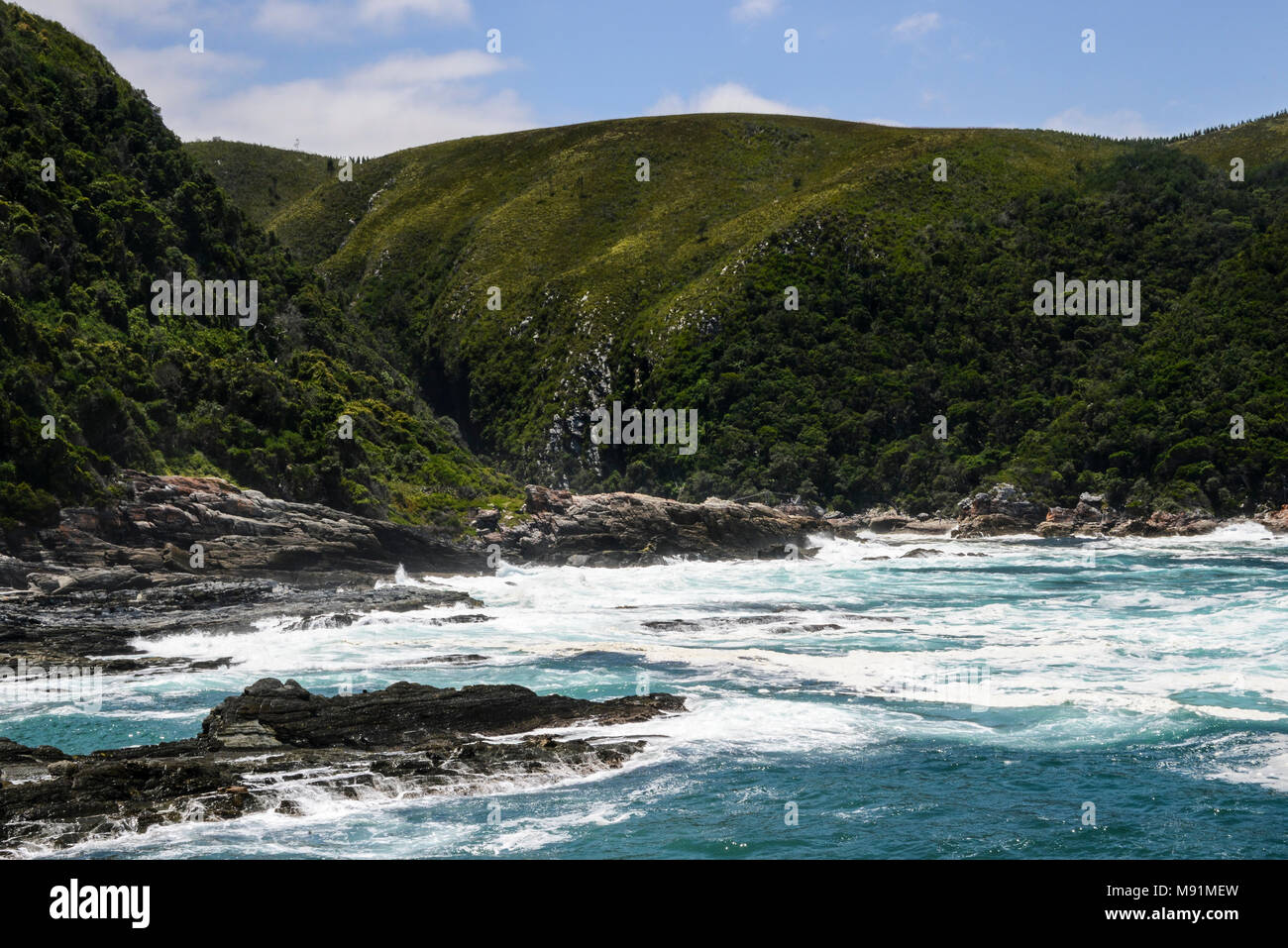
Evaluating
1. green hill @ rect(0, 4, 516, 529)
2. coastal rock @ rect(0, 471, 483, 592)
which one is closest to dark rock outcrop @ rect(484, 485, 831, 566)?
green hill @ rect(0, 4, 516, 529)

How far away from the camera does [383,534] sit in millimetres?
54031

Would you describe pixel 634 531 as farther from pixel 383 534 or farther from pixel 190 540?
pixel 190 540

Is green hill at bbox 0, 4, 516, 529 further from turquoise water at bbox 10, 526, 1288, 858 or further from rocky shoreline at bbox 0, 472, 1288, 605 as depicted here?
turquoise water at bbox 10, 526, 1288, 858

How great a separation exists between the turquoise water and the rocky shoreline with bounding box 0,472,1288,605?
5.10 m

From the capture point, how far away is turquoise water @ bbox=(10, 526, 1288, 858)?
17781 mm

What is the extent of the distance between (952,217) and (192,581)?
97814 mm

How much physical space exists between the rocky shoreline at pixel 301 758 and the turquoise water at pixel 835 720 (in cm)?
56

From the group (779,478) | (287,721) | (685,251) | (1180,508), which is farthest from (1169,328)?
(287,721)

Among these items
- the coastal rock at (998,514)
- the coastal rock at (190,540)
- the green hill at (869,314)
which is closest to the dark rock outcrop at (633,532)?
the coastal rock at (998,514)

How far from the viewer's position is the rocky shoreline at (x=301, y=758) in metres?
17.6

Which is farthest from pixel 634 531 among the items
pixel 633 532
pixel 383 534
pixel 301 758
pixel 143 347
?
pixel 301 758

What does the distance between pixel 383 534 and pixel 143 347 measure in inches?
725

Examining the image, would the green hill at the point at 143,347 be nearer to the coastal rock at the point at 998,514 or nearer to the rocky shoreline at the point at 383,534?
the rocky shoreline at the point at 383,534
